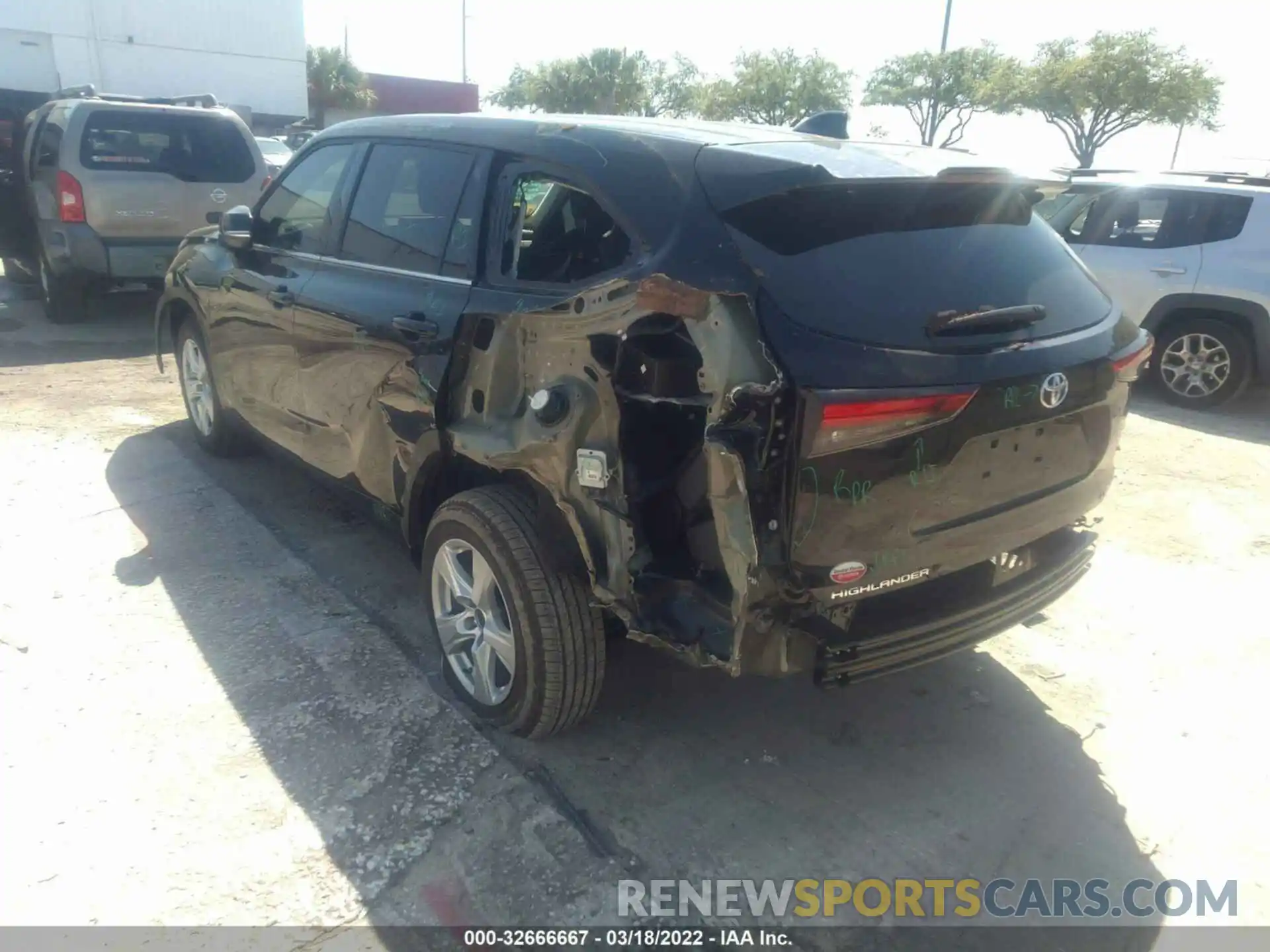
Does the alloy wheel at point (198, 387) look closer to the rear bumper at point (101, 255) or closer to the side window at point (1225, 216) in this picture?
the rear bumper at point (101, 255)

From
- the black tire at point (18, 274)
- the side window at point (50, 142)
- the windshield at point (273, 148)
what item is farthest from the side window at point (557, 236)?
the windshield at point (273, 148)

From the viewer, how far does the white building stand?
28.7m

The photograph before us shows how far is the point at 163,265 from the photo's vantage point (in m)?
8.41

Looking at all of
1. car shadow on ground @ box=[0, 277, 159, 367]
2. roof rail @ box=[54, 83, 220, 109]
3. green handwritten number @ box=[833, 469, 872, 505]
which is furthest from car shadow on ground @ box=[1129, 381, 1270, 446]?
roof rail @ box=[54, 83, 220, 109]

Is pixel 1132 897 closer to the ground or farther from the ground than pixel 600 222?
closer to the ground

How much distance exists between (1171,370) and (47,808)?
25.4 ft

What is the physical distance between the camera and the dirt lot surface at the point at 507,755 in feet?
8.33

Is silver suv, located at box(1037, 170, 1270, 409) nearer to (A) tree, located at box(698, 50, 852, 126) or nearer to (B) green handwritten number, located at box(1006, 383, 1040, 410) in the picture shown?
(B) green handwritten number, located at box(1006, 383, 1040, 410)

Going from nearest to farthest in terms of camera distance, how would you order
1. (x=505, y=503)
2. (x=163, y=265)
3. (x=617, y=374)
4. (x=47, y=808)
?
1. (x=617, y=374)
2. (x=47, y=808)
3. (x=505, y=503)
4. (x=163, y=265)

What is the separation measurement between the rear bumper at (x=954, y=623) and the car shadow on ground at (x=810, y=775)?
51cm

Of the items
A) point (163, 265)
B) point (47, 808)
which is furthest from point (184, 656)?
point (163, 265)

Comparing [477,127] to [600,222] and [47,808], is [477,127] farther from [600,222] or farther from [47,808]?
[47,808]

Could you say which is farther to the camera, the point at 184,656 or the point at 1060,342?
the point at 184,656

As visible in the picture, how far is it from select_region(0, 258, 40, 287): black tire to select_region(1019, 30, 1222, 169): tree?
29254mm
